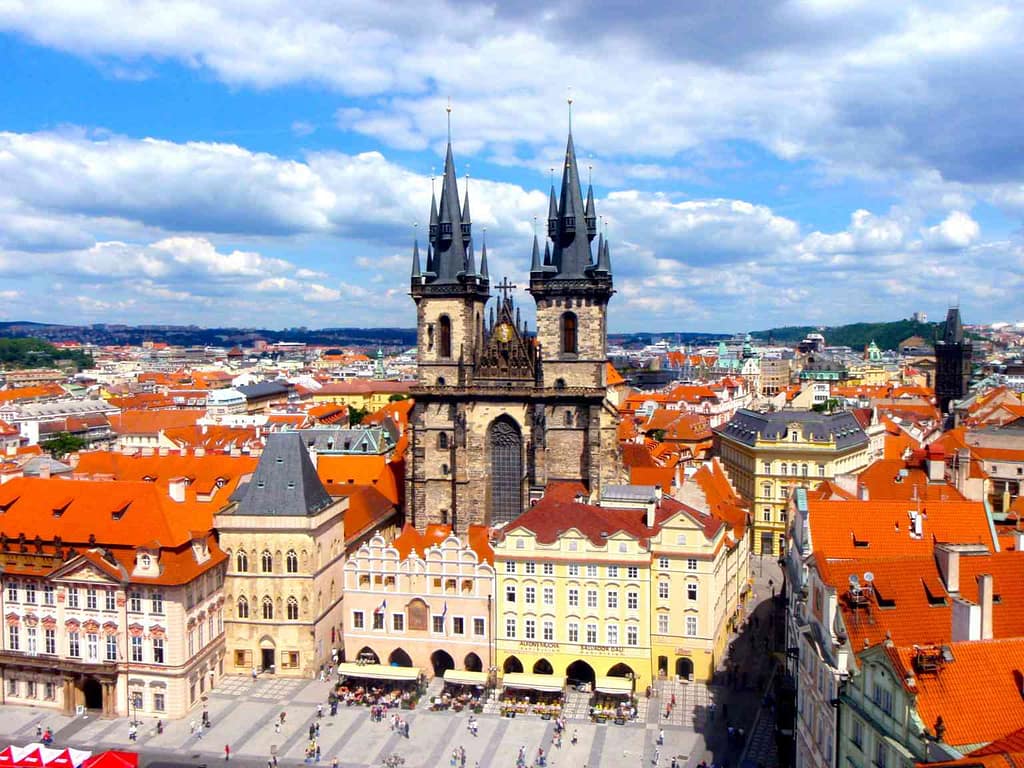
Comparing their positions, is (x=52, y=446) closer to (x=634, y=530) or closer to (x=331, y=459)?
(x=331, y=459)

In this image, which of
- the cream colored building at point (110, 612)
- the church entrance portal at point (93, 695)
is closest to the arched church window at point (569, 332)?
the cream colored building at point (110, 612)

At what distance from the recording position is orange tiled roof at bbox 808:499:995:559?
4794 centimetres

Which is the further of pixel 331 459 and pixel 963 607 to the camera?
pixel 331 459

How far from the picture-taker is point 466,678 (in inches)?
2354

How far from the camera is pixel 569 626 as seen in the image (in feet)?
197

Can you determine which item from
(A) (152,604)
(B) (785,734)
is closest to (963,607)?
(B) (785,734)

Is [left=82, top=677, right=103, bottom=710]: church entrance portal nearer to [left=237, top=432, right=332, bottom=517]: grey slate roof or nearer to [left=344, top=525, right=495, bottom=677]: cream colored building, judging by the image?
[left=237, top=432, right=332, bottom=517]: grey slate roof

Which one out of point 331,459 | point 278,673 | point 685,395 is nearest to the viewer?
point 278,673

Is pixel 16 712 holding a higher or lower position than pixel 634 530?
lower

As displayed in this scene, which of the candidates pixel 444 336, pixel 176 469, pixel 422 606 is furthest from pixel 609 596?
pixel 176 469

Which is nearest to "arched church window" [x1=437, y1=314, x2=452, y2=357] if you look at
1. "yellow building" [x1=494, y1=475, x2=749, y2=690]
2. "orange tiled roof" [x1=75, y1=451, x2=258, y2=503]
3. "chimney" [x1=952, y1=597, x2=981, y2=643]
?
"orange tiled roof" [x1=75, y1=451, x2=258, y2=503]

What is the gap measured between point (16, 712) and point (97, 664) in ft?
20.3

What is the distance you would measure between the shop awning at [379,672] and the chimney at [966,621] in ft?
119

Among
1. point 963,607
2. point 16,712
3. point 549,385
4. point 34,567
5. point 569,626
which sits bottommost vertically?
point 16,712
